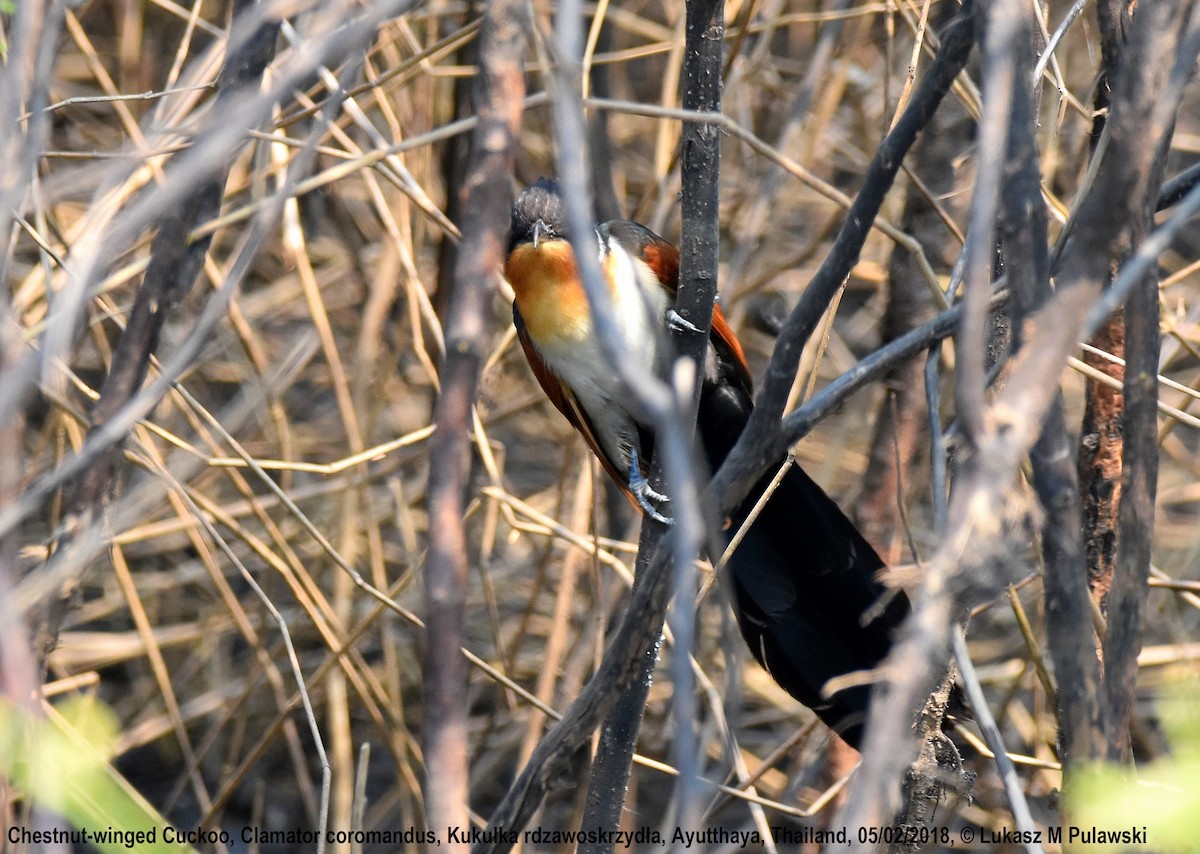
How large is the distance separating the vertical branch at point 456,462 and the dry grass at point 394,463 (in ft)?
5.42

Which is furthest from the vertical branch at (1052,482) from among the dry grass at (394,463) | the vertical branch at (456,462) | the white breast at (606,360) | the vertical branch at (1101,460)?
the dry grass at (394,463)

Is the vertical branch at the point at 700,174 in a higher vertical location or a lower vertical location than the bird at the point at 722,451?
higher

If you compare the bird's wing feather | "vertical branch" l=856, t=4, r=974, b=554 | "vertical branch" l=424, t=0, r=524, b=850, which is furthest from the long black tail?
"vertical branch" l=424, t=0, r=524, b=850

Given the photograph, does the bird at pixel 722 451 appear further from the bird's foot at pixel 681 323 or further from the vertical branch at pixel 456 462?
the vertical branch at pixel 456 462

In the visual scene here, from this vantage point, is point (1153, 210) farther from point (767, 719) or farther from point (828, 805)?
point (767, 719)

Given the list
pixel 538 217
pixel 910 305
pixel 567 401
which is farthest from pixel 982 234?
pixel 910 305

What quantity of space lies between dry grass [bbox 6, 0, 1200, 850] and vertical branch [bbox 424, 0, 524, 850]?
1.65m

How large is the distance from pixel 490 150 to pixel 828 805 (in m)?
2.90

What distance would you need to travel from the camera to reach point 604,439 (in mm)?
3004

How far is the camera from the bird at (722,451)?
93.7 inches

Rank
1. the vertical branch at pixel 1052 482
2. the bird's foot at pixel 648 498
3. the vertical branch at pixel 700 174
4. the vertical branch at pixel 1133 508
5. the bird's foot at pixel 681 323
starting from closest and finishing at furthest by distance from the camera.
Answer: the vertical branch at pixel 1052 482
the vertical branch at pixel 1133 508
the vertical branch at pixel 700 174
the bird's foot at pixel 681 323
the bird's foot at pixel 648 498

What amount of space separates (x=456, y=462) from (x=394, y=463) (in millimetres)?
2818

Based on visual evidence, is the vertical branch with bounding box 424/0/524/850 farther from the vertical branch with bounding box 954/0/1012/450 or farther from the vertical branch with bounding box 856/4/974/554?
the vertical branch with bounding box 856/4/974/554

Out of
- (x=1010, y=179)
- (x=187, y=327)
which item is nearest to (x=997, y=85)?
(x=1010, y=179)
